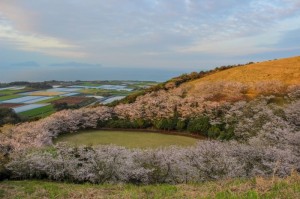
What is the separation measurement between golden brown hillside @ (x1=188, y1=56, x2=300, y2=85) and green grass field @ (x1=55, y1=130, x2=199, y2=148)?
76.6 ft

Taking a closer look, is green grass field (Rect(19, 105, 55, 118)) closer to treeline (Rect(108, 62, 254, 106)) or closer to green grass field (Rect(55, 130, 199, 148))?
treeline (Rect(108, 62, 254, 106))

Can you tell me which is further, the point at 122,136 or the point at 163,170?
the point at 122,136

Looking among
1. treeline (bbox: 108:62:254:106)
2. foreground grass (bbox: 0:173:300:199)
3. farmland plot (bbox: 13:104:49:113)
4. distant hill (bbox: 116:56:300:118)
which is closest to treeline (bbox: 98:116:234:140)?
distant hill (bbox: 116:56:300:118)

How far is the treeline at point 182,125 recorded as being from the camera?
38.3 m

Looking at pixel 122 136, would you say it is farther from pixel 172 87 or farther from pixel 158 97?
pixel 172 87

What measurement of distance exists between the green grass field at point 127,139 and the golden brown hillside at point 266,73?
23.4 metres

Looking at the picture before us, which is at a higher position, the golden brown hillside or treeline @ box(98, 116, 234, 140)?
the golden brown hillside

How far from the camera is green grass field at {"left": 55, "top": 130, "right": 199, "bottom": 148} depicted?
38.7 meters

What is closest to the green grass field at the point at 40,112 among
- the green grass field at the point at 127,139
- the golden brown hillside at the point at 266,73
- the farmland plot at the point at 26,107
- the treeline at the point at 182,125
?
the farmland plot at the point at 26,107

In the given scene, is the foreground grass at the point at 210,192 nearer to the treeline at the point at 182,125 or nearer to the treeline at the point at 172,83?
the treeline at the point at 182,125

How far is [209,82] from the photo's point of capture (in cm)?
6019

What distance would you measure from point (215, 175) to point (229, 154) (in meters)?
2.82

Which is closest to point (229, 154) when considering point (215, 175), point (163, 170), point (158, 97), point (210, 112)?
point (215, 175)

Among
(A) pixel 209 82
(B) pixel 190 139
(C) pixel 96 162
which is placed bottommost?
(B) pixel 190 139
